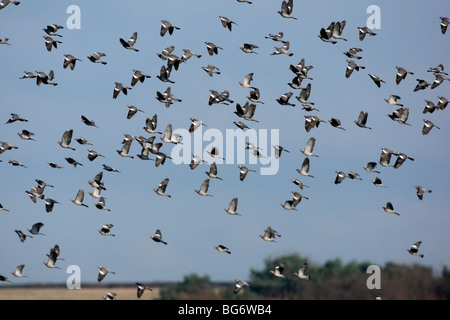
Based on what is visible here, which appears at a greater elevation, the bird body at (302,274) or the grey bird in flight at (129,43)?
the grey bird in flight at (129,43)

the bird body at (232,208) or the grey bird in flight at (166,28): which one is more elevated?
the grey bird in flight at (166,28)

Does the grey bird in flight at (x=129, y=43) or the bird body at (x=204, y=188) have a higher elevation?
the grey bird in flight at (x=129, y=43)

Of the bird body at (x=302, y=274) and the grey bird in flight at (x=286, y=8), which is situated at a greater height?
the grey bird in flight at (x=286, y=8)

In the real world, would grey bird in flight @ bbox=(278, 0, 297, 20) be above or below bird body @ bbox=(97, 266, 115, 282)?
above

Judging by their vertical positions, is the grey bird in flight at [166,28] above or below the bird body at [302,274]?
above

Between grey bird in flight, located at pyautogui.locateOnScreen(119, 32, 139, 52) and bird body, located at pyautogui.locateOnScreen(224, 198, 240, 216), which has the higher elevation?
grey bird in flight, located at pyautogui.locateOnScreen(119, 32, 139, 52)

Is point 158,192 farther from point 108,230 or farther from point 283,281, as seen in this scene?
point 283,281

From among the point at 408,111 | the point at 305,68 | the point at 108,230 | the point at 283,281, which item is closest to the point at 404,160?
the point at 408,111

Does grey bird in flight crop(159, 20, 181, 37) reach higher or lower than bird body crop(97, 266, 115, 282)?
higher

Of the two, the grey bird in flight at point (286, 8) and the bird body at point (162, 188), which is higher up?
the grey bird in flight at point (286, 8)
